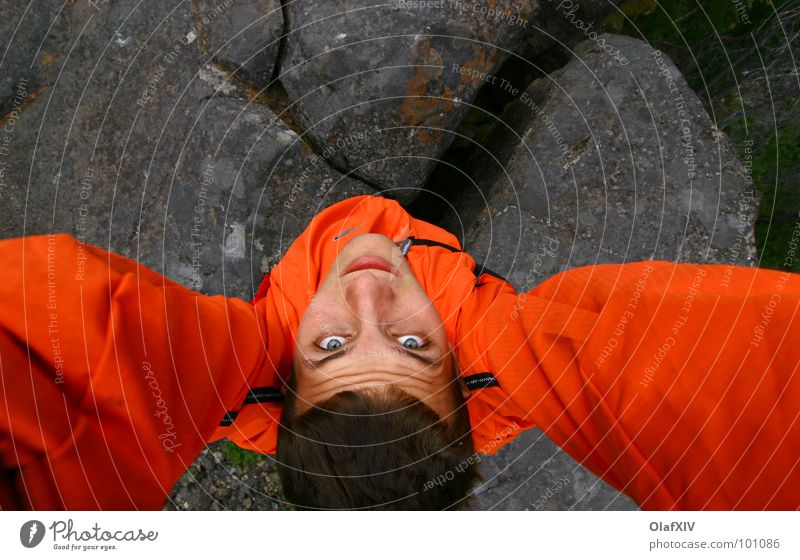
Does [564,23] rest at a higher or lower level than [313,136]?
higher

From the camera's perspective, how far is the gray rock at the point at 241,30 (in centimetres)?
89

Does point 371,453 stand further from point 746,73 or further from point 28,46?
point 746,73

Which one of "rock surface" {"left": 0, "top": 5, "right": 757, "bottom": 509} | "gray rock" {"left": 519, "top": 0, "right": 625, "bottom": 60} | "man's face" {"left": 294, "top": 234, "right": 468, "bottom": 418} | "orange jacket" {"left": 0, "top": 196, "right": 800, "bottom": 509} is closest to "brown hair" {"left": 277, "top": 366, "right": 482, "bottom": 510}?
"man's face" {"left": 294, "top": 234, "right": 468, "bottom": 418}

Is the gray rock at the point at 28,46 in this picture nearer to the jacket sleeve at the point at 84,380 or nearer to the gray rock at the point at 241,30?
the gray rock at the point at 241,30

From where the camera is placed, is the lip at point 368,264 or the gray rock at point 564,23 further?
the gray rock at point 564,23

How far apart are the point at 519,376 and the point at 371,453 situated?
231mm

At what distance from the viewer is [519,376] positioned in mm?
687

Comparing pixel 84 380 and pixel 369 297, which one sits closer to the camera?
pixel 84 380

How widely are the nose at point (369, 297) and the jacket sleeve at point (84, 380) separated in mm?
236

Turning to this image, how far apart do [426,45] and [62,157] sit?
0.74 meters

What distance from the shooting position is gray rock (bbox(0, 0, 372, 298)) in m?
0.92

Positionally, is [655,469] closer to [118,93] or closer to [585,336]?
[585,336]

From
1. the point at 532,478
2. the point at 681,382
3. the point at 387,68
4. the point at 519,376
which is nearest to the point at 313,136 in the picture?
the point at 387,68

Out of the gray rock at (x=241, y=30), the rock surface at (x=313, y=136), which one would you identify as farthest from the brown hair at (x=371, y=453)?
the gray rock at (x=241, y=30)
